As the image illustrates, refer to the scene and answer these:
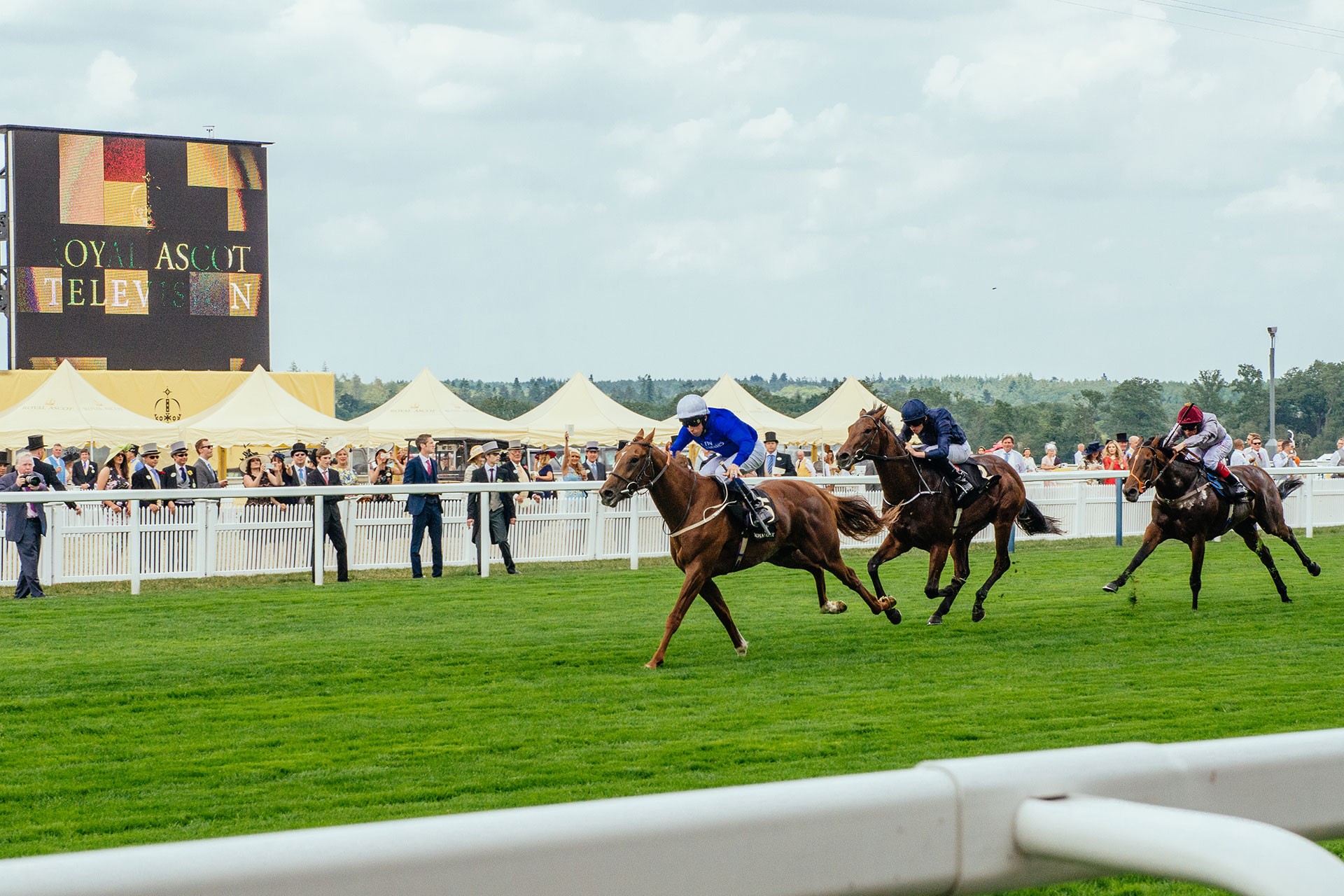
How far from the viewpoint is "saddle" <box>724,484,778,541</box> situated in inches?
401

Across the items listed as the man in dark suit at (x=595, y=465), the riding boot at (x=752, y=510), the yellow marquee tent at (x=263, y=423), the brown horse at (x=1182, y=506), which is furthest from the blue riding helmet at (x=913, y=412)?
the yellow marquee tent at (x=263, y=423)

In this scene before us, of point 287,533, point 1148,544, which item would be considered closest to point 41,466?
point 287,533

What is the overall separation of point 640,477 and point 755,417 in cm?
2199

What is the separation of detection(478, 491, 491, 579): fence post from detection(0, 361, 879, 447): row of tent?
10.6m

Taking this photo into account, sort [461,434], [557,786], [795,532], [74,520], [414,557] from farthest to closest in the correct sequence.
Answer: [461,434], [414,557], [74,520], [795,532], [557,786]

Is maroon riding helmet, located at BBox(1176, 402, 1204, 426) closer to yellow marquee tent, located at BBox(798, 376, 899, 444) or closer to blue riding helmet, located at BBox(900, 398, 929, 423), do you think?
blue riding helmet, located at BBox(900, 398, 929, 423)

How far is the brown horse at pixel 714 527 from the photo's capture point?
32.0ft

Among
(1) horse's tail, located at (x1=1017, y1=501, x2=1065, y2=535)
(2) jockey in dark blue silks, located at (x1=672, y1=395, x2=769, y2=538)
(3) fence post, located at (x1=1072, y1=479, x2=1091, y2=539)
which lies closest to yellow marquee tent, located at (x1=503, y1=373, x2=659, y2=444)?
(3) fence post, located at (x1=1072, y1=479, x2=1091, y2=539)

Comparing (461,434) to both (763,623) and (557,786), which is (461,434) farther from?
(557,786)

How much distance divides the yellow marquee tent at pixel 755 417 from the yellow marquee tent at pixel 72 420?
31.5 feet

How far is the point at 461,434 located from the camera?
1210 inches

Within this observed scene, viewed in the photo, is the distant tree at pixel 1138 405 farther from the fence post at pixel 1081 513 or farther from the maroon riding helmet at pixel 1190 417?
the maroon riding helmet at pixel 1190 417

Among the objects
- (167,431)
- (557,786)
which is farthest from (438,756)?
(167,431)

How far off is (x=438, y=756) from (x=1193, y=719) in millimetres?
3500
